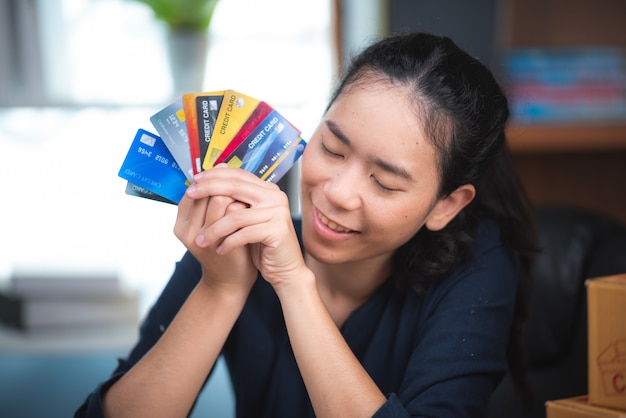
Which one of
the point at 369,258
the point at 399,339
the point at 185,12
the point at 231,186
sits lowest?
the point at 399,339

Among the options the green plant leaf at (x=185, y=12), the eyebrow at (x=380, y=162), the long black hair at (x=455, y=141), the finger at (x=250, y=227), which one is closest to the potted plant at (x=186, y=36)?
the green plant leaf at (x=185, y=12)

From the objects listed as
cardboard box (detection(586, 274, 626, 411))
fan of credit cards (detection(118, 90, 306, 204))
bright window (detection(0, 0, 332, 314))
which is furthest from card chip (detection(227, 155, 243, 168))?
bright window (detection(0, 0, 332, 314))

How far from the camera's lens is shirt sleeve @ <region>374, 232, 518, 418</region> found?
1.14 meters

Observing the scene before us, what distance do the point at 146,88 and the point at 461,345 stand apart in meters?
1.70

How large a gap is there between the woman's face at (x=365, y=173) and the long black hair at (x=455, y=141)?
0.03 meters

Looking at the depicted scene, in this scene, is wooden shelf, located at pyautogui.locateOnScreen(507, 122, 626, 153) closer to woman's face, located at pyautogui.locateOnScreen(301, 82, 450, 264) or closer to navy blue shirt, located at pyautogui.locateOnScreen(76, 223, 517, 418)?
navy blue shirt, located at pyautogui.locateOnScreen(76, 223, 517, 418)

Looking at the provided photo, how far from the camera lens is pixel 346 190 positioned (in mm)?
1119

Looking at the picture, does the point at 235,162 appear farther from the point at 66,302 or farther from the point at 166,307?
the point at 66,302

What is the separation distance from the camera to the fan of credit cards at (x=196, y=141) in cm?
107

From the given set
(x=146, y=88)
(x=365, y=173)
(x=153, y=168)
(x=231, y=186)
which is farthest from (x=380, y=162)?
(x=146, y=88)

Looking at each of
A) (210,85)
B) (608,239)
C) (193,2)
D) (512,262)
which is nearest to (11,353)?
(210,85)

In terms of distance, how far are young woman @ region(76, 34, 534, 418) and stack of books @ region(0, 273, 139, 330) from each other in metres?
1.01

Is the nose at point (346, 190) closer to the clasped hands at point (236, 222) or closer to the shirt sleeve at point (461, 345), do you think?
the clasped hands at point (236, 222)

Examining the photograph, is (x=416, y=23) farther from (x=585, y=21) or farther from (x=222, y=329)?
(x=222, y=329)
